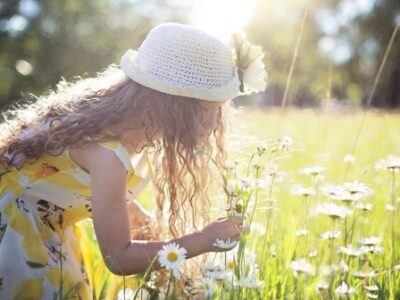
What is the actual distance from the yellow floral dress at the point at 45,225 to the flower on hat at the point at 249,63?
39cm

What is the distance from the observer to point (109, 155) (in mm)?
1949

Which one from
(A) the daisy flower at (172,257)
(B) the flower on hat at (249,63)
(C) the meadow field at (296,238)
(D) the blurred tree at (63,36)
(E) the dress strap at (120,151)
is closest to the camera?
(A) the daisy flower at (172,257)

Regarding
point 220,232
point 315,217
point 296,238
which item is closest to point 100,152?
point 220,232

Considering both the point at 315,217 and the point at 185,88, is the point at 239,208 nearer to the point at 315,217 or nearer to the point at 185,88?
the point at 185,88

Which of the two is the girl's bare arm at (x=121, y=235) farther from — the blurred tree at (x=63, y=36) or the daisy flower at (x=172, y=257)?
the blurred tree at (x=63, y=36)

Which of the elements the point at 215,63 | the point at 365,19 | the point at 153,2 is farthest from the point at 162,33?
the point at 365,19

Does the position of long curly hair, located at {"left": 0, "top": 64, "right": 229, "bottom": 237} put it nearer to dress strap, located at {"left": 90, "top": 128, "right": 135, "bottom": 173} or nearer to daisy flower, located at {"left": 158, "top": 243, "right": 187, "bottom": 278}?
dress strap, located at {"left": 90, "top": 128, "right": 135, "bottom": 173}

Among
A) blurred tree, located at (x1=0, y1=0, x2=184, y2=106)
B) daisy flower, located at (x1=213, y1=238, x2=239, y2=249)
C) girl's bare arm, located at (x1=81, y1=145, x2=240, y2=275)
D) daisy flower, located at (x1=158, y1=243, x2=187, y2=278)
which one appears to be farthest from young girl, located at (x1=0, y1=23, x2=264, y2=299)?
blurred tree, located at (x1=0, y1=0, x2=184, y2=106)

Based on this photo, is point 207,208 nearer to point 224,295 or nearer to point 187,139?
point 187,139

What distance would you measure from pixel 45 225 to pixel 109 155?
0.32 metres

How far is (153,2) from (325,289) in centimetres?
1898

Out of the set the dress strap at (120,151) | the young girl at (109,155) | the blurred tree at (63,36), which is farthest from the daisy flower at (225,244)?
the blurred tree at (63,36)

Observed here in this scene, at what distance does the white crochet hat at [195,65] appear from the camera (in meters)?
2.00

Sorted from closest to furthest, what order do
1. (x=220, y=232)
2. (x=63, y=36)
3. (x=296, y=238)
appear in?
(x=220, y=232) → (x=296, y=238) → (x=63, y=36)
